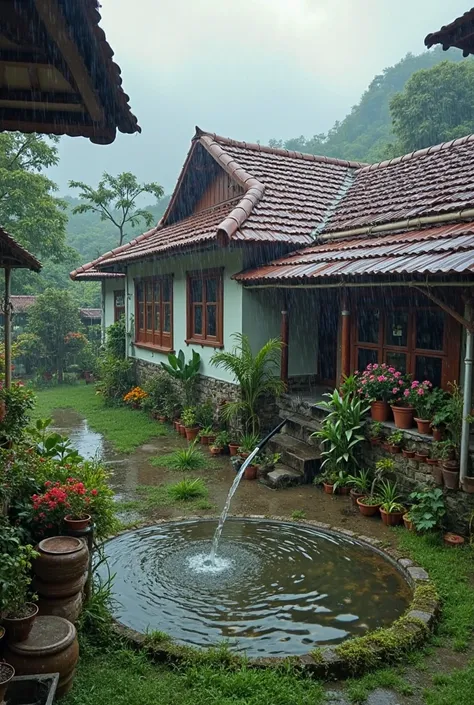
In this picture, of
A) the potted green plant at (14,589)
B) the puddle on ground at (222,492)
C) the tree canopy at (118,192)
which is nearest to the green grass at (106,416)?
the puddle on ground at (222,492)

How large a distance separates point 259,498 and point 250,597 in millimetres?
2839

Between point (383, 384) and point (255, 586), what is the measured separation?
3.48 meters

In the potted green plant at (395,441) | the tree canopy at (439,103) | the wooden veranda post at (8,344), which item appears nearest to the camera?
the wooden veranda post at (8,344)

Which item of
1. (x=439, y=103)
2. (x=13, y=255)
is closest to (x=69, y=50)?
(x=13, y=255)

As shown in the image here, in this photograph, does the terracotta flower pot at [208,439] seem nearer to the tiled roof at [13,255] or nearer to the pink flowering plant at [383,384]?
the pink flowering plant at [383,384]

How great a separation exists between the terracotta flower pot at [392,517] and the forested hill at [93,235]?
40996 mm

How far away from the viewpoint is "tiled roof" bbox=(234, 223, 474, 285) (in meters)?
6.50

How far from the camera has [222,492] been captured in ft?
26.8

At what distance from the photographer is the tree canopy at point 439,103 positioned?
27.2 m

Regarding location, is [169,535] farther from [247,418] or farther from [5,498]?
[247,418]

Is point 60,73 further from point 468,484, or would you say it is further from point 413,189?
point 413,189

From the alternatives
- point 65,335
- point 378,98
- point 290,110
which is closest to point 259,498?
point 65,335

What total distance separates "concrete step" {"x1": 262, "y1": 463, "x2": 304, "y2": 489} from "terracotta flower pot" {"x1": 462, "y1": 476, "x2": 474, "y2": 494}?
2.88 meters

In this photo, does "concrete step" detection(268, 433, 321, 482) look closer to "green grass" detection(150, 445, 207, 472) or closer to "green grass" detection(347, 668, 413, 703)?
"green grass" detection(150, 445, 207, 472)
